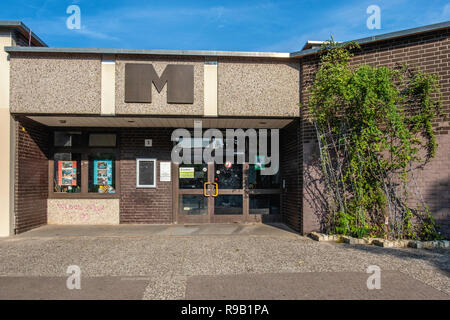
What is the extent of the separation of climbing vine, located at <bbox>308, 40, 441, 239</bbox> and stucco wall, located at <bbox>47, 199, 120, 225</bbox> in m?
5.55

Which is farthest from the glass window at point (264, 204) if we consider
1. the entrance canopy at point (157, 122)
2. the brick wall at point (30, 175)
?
the brick wall at point (30, 175)

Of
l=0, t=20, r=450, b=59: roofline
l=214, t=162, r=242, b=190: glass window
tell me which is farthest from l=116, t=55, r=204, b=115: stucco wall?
l=214, t=162, r=242, b=190: glass window

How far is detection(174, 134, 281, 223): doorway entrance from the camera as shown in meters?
8.48

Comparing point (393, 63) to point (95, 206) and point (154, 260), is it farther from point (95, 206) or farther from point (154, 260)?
point (95, 206)

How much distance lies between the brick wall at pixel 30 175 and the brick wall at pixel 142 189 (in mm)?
1980

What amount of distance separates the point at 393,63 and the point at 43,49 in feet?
24.8

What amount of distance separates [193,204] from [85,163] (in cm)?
317

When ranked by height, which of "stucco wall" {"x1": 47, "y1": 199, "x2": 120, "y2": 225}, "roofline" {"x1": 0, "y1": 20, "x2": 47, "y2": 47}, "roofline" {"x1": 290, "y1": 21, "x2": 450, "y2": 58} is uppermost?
"roofline" {"x1": 0, "y1": 20, "x2": 47, "y2": 47}

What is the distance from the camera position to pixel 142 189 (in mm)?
8344

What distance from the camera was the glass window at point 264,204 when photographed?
8578 millimetres

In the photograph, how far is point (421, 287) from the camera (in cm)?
379

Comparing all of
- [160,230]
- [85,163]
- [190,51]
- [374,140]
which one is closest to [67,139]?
[85,163]

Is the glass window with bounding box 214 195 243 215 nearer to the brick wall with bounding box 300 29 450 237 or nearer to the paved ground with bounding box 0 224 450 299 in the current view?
the paved ground with bounding box 0 224 450 299
